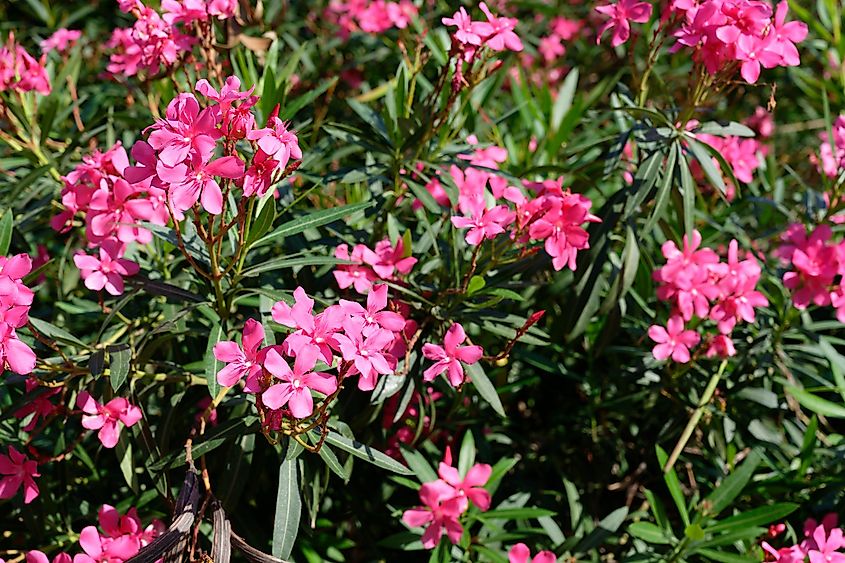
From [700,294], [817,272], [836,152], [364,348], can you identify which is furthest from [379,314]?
[836,152]

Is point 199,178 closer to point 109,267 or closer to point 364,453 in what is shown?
point 109,267

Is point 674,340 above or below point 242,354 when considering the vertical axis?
below

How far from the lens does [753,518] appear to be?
1.67 meters

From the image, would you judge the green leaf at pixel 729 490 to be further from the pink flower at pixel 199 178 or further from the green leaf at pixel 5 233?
the green leaf at pixel 5 233

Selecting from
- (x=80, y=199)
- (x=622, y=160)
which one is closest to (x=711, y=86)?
(x=622, y=160)

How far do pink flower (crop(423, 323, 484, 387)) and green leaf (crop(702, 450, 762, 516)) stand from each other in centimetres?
71

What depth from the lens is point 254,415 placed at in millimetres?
1374

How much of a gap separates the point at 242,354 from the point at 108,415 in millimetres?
359

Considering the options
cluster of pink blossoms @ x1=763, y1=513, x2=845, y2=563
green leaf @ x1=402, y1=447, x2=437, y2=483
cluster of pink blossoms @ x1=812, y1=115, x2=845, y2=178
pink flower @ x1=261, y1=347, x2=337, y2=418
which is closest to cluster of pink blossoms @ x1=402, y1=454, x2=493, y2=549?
green leaf @ x1=402, y1=447, x2=437, y2=483

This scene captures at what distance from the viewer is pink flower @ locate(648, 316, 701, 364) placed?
1.67m

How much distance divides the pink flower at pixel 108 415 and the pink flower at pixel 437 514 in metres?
0.53

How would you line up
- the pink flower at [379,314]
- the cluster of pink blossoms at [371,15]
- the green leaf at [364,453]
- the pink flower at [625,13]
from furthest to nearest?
the cluster of pink blossoms at [371,15]
the pink flower at [625,13]
the green leaf at [364,453]
the pink flower at [379,314]

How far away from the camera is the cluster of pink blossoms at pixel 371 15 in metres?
2.52

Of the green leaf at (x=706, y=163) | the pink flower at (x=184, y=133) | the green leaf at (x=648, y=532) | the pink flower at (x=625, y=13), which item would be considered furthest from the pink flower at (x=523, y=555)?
the pink flower at (x=625, y=13)
